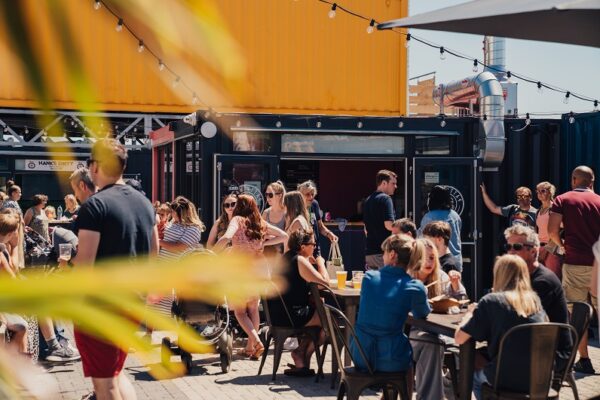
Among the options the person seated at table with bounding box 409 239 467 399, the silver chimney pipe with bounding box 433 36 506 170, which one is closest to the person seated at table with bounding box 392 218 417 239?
the person seated at table with bounding box 409 239 467 399

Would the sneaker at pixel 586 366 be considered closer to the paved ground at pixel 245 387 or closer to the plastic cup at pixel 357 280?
the paved ground at pixel 245 387

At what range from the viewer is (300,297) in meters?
7.06

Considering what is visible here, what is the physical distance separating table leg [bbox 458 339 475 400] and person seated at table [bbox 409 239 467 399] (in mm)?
506

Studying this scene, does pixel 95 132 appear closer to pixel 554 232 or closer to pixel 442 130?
pixel 554 232

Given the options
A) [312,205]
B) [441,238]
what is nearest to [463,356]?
[441,238]

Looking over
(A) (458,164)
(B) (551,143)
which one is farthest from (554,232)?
(B) (551,143)

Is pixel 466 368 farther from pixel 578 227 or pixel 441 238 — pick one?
pixel 578 227

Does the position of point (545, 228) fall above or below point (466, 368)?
above

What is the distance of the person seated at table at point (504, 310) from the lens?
4684 millimetres

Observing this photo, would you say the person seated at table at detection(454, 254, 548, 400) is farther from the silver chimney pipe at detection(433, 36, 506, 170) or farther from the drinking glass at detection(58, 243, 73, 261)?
the drinking glass at detection(58, 243, 73, 261)

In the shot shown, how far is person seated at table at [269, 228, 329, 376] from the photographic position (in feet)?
22.6

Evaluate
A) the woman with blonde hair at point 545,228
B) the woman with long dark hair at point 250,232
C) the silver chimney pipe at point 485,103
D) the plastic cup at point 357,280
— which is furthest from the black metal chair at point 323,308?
the woman with blonde hair at point 545,228

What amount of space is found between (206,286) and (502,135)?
11941 mm

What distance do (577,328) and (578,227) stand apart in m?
2.30
